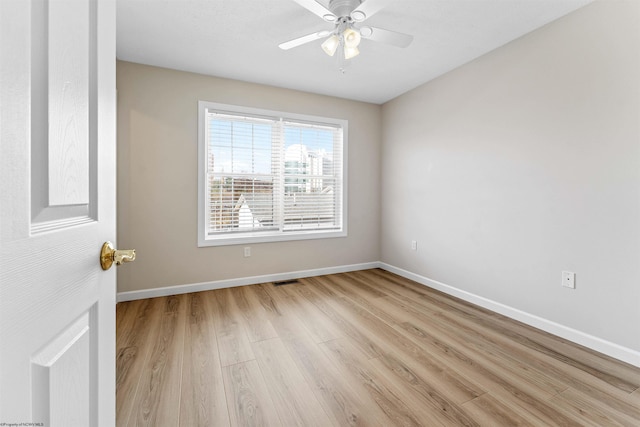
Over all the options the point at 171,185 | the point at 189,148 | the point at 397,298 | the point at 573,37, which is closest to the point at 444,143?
the point at 573,37

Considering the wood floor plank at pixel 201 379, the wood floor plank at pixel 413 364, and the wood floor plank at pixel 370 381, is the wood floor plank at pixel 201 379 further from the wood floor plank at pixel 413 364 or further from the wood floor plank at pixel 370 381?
the wood floor plank at pixel 413 364

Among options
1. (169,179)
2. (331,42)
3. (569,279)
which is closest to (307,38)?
(331,42)

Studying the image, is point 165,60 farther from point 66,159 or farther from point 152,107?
point 66,159

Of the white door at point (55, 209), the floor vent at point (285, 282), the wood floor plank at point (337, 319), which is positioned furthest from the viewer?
the floor vent at point (285, 282)

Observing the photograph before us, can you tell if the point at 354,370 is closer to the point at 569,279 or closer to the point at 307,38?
the point at 569,279

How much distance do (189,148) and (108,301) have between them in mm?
2672

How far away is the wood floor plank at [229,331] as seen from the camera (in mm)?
1862

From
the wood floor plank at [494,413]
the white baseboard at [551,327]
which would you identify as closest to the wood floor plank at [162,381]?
the wood floor plank at [494,413]

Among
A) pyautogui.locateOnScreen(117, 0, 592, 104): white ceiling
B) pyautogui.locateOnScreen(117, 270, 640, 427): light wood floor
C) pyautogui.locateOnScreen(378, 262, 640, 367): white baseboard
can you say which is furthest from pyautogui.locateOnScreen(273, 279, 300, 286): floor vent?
pyautogui.locateOnScreen(117, 0, 592, 104): white ceiling

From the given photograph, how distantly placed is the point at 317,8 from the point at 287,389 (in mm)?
2301

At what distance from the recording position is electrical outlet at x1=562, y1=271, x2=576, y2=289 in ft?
6.80

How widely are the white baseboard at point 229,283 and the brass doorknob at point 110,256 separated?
104 inches

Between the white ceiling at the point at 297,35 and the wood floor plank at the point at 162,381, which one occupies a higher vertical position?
the white ceiling at the point at 297,35

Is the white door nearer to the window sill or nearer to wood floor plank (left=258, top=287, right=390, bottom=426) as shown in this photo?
wood floor plank (left=258, top=287, right=390, bottom=426)
